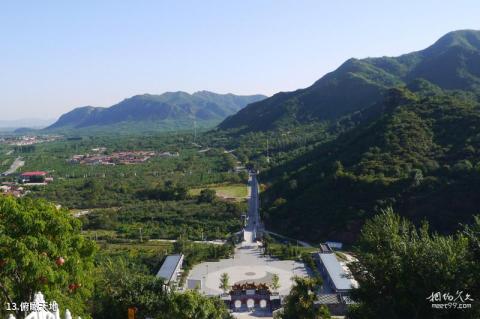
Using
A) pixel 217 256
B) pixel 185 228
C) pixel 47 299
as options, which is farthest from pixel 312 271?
pixel 47 299

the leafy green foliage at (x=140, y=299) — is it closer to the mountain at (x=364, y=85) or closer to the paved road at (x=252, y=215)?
the paved road at (x=252, y=215)

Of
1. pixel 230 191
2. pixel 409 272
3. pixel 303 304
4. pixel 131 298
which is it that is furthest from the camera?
pixel 230 191

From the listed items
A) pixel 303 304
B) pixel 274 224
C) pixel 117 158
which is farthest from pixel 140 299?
pixel 117 158

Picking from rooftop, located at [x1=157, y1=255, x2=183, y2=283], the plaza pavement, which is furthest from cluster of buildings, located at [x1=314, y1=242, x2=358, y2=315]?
rooftop, located at [x1=157, y1=255, x2=183, y2=283]

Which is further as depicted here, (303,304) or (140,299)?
(140,299)

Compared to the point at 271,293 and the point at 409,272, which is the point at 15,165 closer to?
the point at 271,293

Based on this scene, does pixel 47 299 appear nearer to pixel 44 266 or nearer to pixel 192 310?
pixel 44 266
